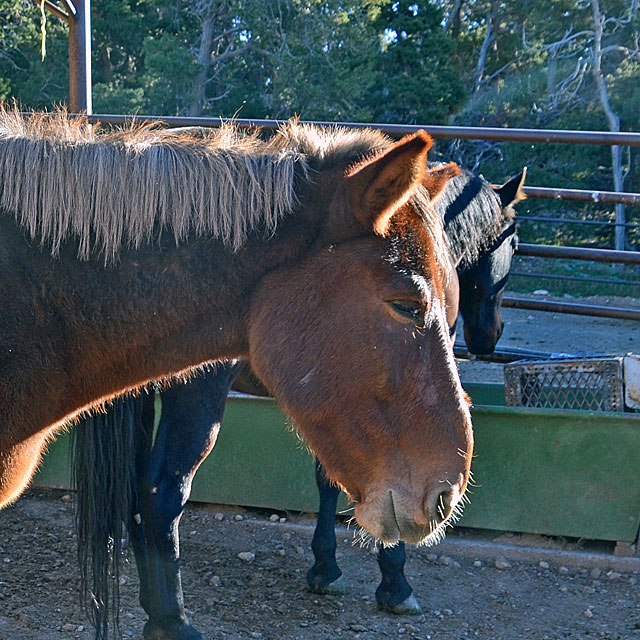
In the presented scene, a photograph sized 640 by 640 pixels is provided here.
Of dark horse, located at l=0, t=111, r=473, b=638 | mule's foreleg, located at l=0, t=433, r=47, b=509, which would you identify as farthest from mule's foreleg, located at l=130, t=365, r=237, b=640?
dark horse, located at l=0, t=111, r=473, b=638

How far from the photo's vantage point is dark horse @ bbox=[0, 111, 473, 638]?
190 centimetres

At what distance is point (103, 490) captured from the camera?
314 cm

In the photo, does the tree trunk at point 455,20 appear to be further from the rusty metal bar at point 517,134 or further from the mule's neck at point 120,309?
the mule's neck at point 120,309

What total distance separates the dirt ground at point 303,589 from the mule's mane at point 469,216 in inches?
62.9

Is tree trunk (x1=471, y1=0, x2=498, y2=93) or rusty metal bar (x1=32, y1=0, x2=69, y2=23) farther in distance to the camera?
tree trunk (x1=471, y1=0, x2=498, y2=93)

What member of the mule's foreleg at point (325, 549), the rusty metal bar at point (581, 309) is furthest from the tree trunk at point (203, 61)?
the mule's foreleg at point (325, 549)

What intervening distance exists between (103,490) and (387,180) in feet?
6.35

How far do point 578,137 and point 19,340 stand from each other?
11.6 ft

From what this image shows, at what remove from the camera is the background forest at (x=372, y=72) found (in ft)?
56.0

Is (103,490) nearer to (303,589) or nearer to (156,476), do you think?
(156,476)

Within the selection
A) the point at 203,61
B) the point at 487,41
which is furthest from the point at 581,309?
the point at 487,41

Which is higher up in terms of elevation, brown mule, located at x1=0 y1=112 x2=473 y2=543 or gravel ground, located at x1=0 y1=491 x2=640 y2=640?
brown mule, located at x1=0 y1=112 x2=473 y2=543

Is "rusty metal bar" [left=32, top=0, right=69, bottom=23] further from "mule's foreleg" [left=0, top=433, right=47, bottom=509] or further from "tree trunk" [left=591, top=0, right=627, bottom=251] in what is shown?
"tree trunk" [left=591, top=0, right=627, bottom=251]

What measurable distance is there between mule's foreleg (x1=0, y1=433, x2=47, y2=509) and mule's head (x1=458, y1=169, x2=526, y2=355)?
2764 millimetres
